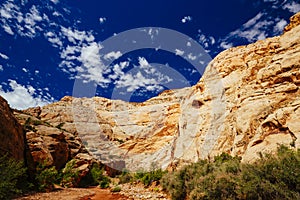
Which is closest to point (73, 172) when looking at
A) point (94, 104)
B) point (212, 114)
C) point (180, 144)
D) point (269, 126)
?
point (180, 144)

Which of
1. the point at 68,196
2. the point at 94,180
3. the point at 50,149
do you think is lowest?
the point at 94,180

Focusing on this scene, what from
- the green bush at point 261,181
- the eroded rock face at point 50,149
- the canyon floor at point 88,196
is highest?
the eroded rock face at point 50,149

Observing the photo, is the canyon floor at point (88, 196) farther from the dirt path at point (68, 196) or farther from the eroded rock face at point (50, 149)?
the eroded rock face at point (50, 149)

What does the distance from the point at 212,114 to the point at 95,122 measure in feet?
135

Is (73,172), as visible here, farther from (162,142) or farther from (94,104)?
(94,104)

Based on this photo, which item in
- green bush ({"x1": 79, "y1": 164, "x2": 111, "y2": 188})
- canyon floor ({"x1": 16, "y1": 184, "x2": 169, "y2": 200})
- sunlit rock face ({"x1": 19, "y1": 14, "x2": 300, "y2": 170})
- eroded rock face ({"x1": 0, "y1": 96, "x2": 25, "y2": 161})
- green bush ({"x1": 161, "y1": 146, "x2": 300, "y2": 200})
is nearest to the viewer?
green bush ({"x1": 161, "y1": 146, "x2": 300, "y2": 200})

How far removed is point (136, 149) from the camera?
43938 mm

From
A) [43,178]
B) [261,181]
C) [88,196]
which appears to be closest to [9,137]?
[43,178]

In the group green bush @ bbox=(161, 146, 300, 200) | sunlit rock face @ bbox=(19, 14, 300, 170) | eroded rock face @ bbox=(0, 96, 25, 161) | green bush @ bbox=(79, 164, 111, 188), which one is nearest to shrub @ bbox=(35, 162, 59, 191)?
eroded rock face @ bbox=(0, 96, 25, 161)

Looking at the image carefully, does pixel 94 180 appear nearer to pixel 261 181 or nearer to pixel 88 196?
pixel 88 196

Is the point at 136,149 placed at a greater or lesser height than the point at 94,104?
lesser

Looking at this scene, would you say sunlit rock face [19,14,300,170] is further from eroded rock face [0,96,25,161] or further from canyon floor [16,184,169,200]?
eroded rock face [0,96,25,161]

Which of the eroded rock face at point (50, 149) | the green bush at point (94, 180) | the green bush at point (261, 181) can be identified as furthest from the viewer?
the green bush at point (94, 180)

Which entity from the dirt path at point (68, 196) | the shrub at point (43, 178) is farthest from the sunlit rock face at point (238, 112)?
the shrub at point (43, 178)
